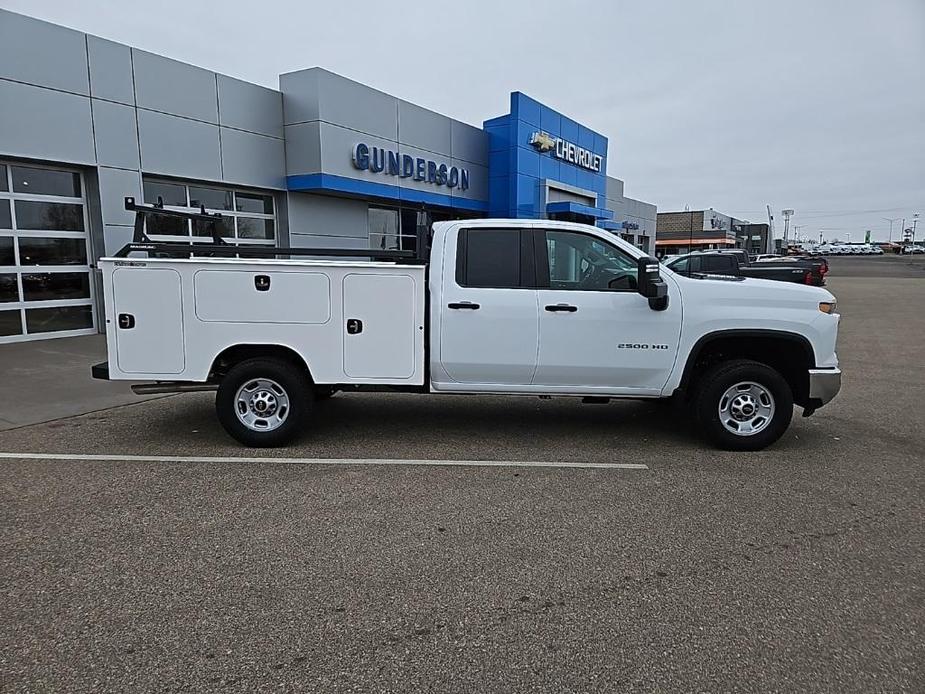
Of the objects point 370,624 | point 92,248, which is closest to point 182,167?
point 92,248

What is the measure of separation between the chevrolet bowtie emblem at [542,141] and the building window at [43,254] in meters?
14.8

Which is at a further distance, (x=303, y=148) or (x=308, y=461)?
(x=303, y=148)

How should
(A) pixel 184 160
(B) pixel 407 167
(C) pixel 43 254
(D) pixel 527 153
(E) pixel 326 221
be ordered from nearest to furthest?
(C) pixel 43 254, (A) pixel 184 160, (E) pixel 326 221, (B) pixel 407 167, (D) pixel 527 153

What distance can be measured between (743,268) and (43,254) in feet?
63.6

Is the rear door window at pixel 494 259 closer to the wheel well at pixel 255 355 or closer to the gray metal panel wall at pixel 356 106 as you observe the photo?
the wheel well at pixel 255 355

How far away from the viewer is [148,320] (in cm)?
595

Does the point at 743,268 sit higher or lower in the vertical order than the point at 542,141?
lower

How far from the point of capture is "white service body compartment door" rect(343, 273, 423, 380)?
5957mm

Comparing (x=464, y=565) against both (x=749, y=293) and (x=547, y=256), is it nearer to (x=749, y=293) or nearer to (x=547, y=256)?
(x=547, y=256)

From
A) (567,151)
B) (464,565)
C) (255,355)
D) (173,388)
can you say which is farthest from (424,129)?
(464,565)

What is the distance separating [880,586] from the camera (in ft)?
12.1

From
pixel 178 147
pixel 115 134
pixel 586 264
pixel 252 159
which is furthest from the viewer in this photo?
pixel 252 159

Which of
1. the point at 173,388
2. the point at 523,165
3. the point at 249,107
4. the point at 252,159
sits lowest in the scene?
the point at 173,388

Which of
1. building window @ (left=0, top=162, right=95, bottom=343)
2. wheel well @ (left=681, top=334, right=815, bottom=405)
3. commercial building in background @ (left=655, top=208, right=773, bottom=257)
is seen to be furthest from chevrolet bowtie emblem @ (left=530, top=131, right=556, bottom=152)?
commercial building in background @ (left=655, top=208, right=773, bottom=257)
